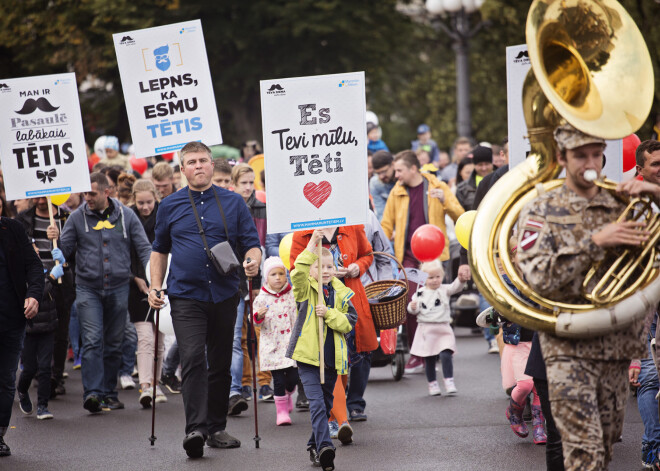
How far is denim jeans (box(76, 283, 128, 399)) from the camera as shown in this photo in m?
9.86

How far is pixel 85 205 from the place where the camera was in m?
10.2

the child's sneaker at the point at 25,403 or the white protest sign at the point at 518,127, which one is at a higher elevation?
the white protest sign at the point at 518,127

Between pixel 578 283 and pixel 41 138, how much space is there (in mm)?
6623

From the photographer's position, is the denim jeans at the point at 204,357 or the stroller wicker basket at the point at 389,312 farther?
the stroller wicker basket at the point at 389,312

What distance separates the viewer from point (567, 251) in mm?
5109

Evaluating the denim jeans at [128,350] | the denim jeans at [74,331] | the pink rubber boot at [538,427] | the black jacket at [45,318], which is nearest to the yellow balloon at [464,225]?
the pink rubber boot at [538,427]

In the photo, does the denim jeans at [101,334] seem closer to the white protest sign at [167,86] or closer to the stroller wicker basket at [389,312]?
the white protest sign at [167,86]

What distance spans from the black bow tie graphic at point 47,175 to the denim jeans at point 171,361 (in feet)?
6.84

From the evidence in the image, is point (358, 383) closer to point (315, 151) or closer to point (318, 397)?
point (318, 397)

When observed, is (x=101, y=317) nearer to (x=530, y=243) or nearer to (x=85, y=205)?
(x=85, y=205)

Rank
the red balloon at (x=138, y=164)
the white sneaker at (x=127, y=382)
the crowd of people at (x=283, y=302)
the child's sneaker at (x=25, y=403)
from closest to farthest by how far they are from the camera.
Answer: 1. the crowd of people at (x=283, y=302)
2. the child's sneaker at (x=25, y=403)
3. the white sneaker at (x=127, y=382)
4. the red balloon at (x=138, y=164)

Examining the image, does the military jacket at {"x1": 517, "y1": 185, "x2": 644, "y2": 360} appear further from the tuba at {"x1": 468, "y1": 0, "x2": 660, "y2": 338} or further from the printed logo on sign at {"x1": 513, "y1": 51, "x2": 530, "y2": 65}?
the printed logo on sign at {"x1": 513, "y1": 51, "x2": 530, "y2": 65}

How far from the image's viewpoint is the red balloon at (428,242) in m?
10.4

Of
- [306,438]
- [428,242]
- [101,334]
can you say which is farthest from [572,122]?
[101,334]
